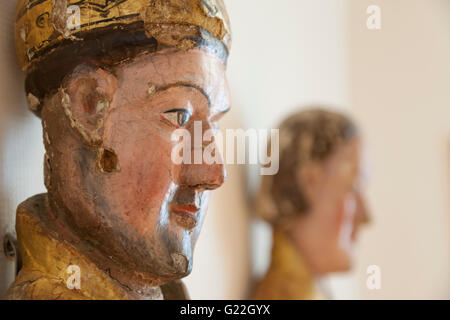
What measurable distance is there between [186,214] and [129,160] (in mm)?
112

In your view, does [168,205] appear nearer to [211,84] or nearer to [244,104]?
[211,84]

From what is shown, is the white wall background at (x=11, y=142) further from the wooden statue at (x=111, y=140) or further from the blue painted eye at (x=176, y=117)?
the blue painted eye at (x=176, y=117)

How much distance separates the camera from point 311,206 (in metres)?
1.44

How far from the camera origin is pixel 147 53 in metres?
0.76

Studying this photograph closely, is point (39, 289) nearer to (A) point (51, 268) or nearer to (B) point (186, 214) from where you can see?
(A) point (51, 268)

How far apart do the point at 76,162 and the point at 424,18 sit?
2174mm

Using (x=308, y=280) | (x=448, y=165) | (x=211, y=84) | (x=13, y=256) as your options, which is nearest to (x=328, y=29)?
(x=448, y=165)

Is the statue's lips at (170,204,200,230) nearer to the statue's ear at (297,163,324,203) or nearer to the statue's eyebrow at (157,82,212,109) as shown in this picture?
the statue's eyebrow at (157,82,212,109)

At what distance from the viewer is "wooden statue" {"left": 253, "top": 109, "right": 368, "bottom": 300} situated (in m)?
1.44

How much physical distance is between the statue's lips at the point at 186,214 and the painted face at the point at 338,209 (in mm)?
697

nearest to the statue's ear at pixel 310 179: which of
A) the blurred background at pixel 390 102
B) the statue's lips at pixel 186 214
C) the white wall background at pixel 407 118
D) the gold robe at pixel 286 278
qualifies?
the gold robe at pixel 286 278

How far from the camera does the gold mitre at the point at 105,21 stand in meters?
0.73

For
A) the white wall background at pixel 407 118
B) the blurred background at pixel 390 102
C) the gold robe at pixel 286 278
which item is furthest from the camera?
the white wall background at pixel 407 118

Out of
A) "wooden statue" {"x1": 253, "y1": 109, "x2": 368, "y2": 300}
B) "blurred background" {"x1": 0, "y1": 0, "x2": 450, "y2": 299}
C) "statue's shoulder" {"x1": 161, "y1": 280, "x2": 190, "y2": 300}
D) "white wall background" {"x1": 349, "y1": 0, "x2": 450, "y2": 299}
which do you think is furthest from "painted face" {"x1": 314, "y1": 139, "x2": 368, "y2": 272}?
"white wall background" {"x1": 349, "y1": 0, "x2": 450, "y2": 299}
